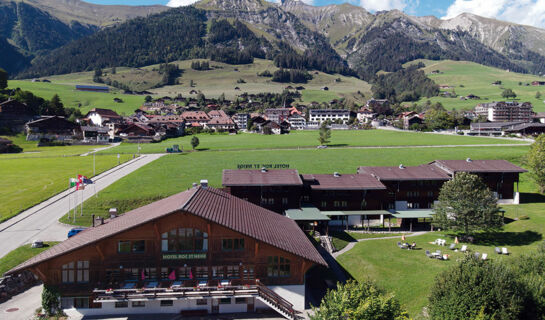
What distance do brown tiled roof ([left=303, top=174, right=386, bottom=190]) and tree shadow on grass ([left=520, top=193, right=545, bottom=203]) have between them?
2907cm

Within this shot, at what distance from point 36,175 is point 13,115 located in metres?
86.5

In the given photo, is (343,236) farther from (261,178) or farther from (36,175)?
(36,175)

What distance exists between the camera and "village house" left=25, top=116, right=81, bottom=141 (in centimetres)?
13250

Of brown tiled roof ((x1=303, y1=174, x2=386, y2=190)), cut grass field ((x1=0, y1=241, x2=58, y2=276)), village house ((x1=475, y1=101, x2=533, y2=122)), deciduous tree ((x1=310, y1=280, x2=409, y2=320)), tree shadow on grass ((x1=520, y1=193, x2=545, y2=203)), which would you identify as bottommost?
A: cut grass field ((x1=0, y1=241, x2=58, y2=276))

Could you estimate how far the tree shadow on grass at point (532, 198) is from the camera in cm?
6112

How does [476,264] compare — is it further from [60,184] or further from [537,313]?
[60,184]

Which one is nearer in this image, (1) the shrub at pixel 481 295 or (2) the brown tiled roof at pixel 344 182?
(1) the shrub at pixel 481 295

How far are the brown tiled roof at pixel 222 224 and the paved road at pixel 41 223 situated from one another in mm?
15786

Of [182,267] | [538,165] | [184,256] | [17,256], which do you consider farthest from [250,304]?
[538,165]

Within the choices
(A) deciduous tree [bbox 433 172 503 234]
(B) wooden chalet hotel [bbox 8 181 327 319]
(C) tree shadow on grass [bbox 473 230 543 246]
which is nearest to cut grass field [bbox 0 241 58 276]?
(B) wooden chalet hotel [bbox 8 181 327 319]

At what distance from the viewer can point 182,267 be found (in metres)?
29.0

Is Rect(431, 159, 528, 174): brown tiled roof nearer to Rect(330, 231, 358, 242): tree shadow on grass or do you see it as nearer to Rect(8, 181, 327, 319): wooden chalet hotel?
Rect(330, 231, 358, 242): tree shadow on grass

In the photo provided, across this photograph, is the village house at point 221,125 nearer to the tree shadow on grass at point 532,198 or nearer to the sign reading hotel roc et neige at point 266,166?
the sign reading hotel roc et neige at point 266,166

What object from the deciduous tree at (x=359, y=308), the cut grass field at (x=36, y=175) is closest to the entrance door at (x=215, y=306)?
the deciduous tree at (x=359, y=308)
